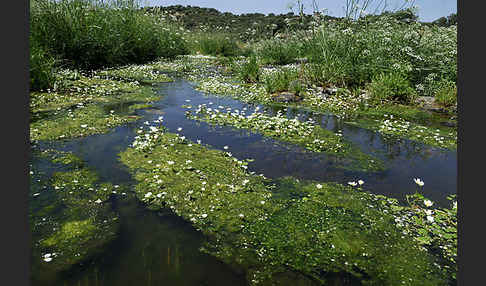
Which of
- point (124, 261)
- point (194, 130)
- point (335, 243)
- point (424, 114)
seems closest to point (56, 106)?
point (194, 130)

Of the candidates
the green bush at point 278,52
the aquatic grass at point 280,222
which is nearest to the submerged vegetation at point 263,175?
the aquatic grass at point 280,222

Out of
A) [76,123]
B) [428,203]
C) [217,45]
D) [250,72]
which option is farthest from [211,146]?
[217,45]

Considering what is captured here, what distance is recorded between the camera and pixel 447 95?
6.73 m

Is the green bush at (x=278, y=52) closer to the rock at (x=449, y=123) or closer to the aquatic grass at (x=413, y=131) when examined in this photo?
the aquatic grass at (x=413, y=131)

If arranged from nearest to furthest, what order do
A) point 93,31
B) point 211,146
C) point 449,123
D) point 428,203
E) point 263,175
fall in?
point 428,203 < point 263,175 < point 211,146 < point 449,123 < point 93,31

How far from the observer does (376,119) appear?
6441 mm

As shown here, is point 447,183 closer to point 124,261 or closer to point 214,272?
point 214,272

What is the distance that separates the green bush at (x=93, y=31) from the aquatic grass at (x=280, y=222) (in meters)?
8.05

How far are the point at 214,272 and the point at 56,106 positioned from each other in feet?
19.1

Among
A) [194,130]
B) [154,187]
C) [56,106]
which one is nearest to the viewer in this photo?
[154,187]

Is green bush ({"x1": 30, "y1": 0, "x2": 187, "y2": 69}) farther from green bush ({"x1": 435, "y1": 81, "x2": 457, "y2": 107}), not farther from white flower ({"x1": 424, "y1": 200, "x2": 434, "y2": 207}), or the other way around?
green bush ({"x1": 435, "y1": 81, "x2": 457, "y2": 107})

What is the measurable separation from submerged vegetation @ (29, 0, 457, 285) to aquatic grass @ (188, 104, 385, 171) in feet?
0.11

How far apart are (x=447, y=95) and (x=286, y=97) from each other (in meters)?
3.93

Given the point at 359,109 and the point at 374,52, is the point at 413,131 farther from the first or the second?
the point at 374,52
